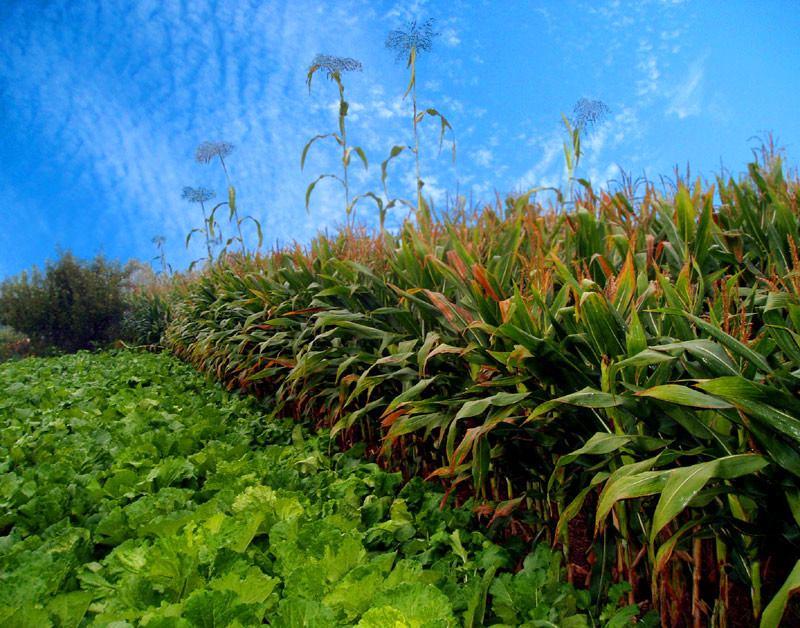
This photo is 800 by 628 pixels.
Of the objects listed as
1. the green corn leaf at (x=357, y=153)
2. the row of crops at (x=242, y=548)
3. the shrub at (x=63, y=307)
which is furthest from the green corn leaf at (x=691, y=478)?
the shrub at (x=63, y=307)

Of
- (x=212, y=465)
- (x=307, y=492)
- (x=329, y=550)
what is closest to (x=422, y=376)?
(x=307, y=492)

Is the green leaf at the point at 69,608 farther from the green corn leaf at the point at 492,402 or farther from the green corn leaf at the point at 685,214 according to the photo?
the green corn leaf at the point at 685,214

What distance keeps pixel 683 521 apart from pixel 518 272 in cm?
106

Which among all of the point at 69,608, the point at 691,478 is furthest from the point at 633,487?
the point at 69,608

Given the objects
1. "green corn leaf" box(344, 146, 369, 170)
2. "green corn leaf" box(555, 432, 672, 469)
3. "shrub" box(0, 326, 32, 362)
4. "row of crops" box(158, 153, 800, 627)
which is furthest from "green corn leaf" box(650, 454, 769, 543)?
"shrub" box(0, 326, 32, 362)

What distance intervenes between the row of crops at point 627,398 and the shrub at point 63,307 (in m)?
→ 10.6

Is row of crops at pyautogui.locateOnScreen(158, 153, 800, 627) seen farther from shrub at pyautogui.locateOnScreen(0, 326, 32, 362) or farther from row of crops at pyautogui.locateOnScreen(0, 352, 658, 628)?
shrub at pyautogui.locateOnScreen(0, 326, 32, 362)

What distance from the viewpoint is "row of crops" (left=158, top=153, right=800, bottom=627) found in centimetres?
94

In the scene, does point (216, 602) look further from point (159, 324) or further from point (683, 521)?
point (159, 324)

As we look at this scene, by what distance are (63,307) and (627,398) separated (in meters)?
12.6

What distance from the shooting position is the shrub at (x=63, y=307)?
10.6m

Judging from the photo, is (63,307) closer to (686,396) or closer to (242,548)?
(242,548)

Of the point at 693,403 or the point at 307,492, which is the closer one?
the point at 693,403

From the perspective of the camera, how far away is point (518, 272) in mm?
1994
